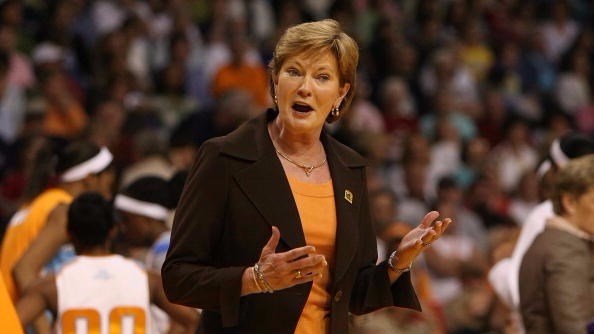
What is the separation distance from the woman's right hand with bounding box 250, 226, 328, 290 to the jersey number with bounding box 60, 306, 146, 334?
1.93 metres

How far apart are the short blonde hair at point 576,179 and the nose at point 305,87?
199 cm

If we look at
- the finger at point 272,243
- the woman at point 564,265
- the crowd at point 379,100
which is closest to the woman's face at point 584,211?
the woman at point 564,265

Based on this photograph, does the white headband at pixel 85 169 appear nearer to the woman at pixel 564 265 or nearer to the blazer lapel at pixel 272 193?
the woman at pixel 564 265

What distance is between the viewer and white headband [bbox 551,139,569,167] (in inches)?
273

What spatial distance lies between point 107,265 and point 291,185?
1696mm

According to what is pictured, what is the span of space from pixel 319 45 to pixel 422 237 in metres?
0.72

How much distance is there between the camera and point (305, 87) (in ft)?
14.1

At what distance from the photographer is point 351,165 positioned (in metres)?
4.63

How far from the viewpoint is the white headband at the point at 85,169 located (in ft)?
22.4

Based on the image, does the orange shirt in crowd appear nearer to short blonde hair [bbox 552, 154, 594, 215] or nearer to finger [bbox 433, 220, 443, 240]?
short blonde hair [bbox 552, 154, 594, 215]

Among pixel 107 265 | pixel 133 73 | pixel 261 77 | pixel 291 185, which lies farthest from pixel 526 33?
pixel 291 185

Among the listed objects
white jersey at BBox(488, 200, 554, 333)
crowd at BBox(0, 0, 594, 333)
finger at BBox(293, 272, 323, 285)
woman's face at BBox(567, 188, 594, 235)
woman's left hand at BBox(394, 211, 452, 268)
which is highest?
finger at BBox(293, 272, 323, 285)

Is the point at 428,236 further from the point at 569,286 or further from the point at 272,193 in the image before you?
the point at 569,286

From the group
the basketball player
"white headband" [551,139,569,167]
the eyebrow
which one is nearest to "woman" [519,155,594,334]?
"white headband" [551,139,569,167]
